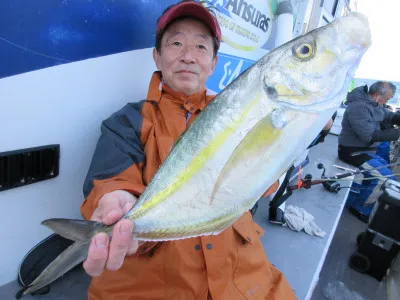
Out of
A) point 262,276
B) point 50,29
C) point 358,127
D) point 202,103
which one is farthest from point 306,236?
point 358,127

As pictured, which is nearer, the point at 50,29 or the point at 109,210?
the point at 109,210

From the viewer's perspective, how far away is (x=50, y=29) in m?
1.17

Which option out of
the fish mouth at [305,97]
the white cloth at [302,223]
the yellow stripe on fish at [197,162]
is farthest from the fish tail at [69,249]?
the white cloth at [302,223]

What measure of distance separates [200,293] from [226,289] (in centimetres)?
13

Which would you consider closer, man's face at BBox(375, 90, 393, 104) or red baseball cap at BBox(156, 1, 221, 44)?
red baseball cap at BBox(156, 1, 221, 44)

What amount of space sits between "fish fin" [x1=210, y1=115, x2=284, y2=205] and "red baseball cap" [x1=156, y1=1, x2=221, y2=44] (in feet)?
2.87

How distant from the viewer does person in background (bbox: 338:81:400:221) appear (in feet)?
14.7

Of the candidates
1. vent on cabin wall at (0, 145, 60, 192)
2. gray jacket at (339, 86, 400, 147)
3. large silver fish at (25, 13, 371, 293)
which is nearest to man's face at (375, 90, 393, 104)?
gray jacket at (339, 86, 400, 147)

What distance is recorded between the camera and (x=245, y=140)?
790 mm

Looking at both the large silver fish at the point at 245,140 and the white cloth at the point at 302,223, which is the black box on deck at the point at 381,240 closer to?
the white cloth at the point at 302,223

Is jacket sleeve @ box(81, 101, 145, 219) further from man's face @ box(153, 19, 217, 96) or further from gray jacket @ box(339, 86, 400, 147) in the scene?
gray jacket @ box(339, 86, 400, 147)

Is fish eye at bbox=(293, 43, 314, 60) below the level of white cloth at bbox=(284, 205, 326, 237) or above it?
above

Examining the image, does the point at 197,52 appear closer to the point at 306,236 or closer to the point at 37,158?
the point at 37,158

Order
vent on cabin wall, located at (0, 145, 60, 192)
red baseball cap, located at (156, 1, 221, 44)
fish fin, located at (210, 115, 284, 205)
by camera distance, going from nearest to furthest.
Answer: fish fin, located at (210, 115, 284, 205) < vent on cabin wall, located at (0, 145, 60, 192) < red baseball cap, located at (156, 1, 221, 44)
